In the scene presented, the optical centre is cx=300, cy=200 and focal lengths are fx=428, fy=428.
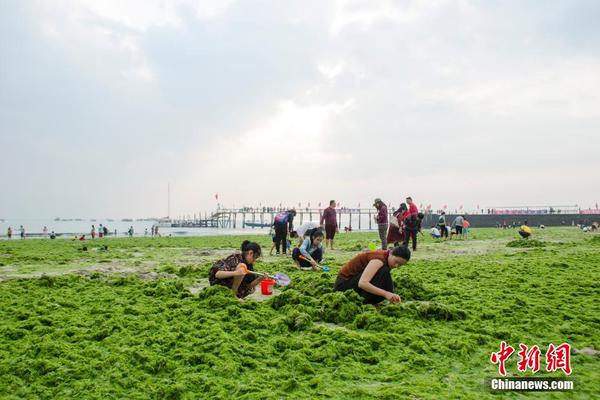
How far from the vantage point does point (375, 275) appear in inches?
209

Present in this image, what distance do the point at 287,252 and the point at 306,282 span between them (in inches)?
311

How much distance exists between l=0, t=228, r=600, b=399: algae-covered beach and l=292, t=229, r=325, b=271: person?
8.88 feet

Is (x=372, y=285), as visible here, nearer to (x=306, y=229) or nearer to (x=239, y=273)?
(x=239, y=273)

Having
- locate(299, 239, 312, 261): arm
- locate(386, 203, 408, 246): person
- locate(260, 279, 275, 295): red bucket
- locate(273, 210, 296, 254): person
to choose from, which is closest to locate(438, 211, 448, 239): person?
locate(386, 203, 408, 246): person

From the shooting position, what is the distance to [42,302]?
577cm

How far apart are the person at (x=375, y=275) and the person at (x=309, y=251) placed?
4069 mm

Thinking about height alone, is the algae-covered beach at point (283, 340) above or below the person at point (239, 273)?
below

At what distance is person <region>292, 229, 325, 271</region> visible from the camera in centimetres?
971

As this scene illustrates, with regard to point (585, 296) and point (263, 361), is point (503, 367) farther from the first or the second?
point (585, 296)

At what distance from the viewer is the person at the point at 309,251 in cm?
971

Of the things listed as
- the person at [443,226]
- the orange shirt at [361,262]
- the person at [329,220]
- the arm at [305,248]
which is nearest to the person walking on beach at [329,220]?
the person at [329,220]

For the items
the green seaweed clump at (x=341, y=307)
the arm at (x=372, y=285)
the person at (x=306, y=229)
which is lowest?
the green seaweed clump at (x=341, y=307)

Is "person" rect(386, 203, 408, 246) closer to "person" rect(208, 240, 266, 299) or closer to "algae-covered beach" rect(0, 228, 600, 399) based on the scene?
"algae-covered beach" rect(0, 228, 600, 399)

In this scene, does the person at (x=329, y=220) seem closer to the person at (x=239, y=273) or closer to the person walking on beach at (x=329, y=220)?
the person walking on beach at (x=329, y=220)
